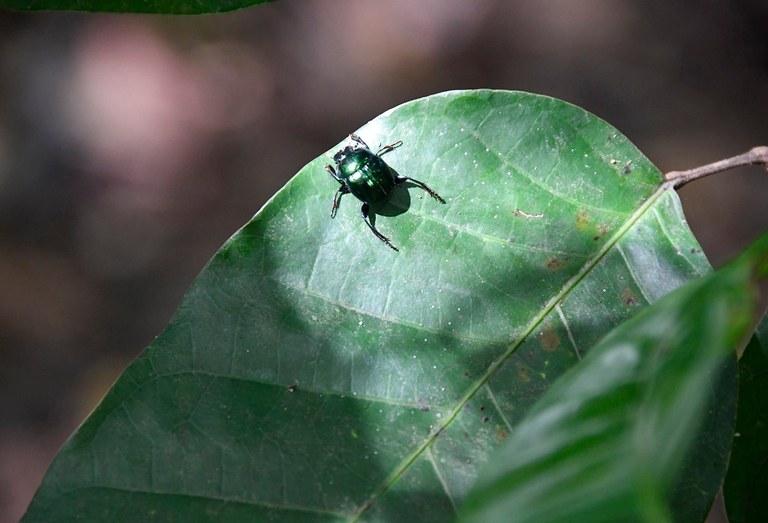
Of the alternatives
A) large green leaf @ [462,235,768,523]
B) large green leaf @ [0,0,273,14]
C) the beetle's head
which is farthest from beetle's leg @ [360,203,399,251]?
large green leaf @ [462,235,768,523]

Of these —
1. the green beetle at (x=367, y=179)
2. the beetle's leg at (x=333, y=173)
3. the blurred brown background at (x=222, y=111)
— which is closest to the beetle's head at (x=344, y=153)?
the green beetle at (x=367, y=179)

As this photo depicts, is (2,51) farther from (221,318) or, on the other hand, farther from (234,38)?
(221,318)

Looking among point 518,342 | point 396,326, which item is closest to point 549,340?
point 518,342

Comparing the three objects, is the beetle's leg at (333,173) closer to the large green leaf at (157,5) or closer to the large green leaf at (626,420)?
the large green leaf at (157,5)

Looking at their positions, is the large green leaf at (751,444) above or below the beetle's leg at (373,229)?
below

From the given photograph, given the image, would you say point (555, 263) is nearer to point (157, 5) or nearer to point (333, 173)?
point (333, 173)

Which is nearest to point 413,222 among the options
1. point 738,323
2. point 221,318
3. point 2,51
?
point 221,318

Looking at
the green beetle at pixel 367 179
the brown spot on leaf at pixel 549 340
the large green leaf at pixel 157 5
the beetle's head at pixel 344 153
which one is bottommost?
the brown spot on leaf at pixel 549 340
